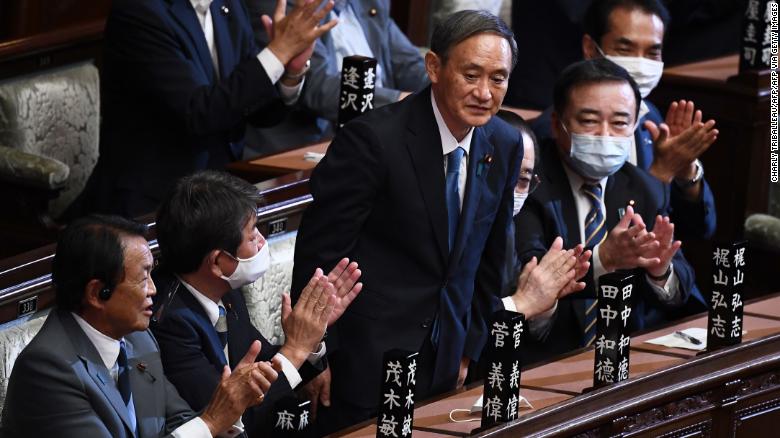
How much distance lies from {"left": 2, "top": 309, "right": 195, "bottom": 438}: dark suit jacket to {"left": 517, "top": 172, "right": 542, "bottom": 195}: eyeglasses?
112 centimetres

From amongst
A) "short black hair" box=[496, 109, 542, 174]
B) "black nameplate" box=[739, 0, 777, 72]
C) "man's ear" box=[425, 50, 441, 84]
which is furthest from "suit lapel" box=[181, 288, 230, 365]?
"black nameplate" box=[739, 0, 777, 72]

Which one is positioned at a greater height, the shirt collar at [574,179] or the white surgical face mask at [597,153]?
the white surgical face mask at [597,153]

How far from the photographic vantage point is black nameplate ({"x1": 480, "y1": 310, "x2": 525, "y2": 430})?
2549 millimetres

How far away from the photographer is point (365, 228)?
279cm

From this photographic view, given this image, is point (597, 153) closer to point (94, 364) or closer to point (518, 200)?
point (518, 200)

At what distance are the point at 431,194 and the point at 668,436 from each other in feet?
2.25

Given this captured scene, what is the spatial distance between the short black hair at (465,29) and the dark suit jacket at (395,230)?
0.34ft

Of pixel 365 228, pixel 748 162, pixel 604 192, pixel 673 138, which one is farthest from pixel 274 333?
pixel 748 162

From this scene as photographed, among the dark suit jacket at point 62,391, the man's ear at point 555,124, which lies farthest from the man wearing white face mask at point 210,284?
the man's ear at point 555,124

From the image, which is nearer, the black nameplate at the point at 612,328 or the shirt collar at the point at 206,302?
the shirt collar at the point at 206,302

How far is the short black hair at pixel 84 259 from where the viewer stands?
7.60 feet

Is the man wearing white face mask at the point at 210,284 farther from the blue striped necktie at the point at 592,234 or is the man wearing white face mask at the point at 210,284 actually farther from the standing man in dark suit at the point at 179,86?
the standing man in dark suit at the point at 179,86

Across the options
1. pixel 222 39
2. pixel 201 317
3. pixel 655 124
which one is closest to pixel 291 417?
pixel 201 317

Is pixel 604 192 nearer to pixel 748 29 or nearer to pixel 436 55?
pixel 436 55
